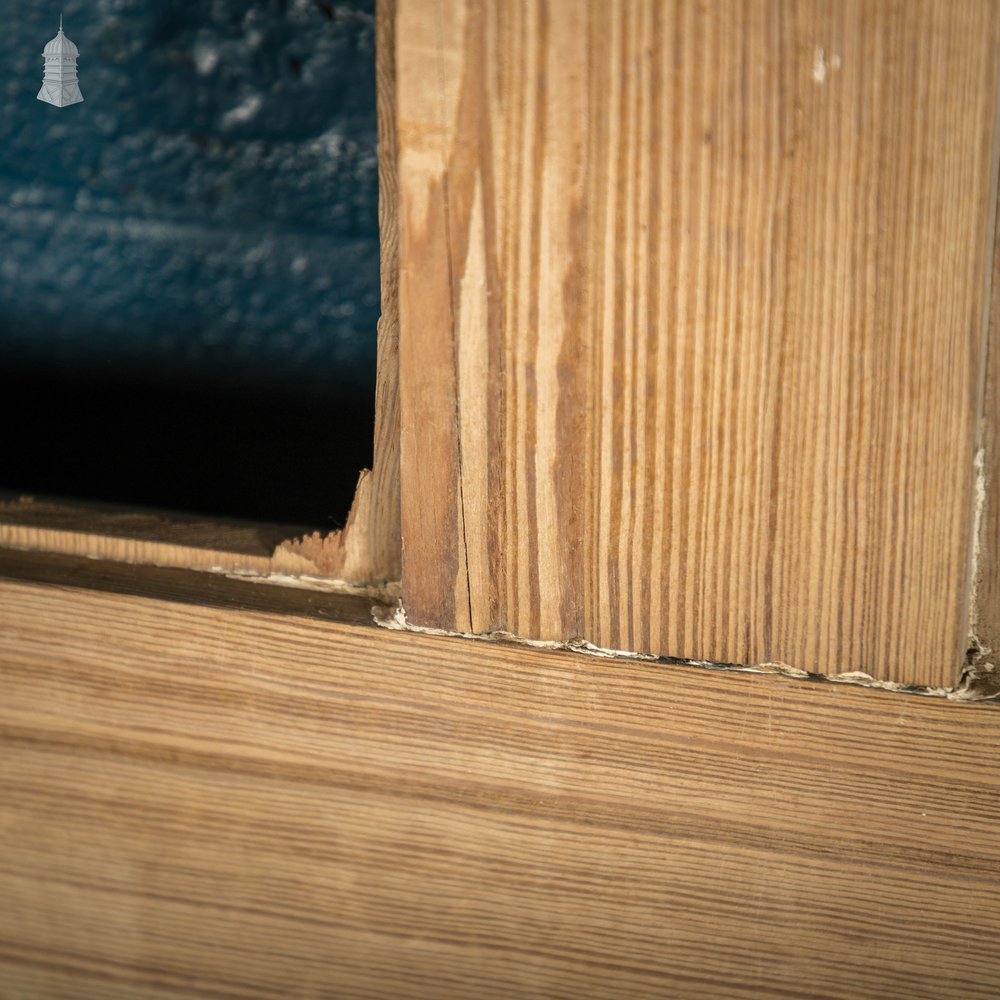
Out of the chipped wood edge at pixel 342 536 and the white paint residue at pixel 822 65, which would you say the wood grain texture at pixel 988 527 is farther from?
the chipped wood edge at pixel 342 536

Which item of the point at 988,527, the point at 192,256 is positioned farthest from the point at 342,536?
the point at 988,527

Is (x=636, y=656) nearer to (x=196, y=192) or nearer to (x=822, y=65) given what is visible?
(x=822, y=65)

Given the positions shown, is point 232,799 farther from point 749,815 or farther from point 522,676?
point 749,815

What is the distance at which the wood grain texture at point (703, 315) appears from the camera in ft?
1.80

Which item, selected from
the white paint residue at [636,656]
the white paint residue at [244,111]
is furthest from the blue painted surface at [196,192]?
the white paint residue at [636,656]

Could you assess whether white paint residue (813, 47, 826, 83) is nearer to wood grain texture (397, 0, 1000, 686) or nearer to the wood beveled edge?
wood grain texture (397, 0, 1000, 686)

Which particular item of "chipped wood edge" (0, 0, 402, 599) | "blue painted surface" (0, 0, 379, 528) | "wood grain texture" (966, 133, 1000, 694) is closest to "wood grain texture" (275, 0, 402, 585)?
"chipped wood edge" (0, 0, 402, 599)

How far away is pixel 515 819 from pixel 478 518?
0.77 feet

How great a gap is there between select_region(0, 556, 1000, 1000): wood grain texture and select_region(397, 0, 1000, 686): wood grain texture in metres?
0.06

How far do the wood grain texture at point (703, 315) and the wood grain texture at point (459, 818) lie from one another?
6 centimetres

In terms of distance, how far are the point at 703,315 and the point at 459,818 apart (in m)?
0.41

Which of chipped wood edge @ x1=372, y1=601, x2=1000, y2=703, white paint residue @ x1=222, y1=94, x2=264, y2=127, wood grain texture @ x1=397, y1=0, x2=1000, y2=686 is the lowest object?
chipped wood edge @ x1=372, y1=601, x2=1000, y2=703

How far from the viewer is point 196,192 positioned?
0.91 meters

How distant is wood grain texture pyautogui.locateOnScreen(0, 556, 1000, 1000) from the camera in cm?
69
